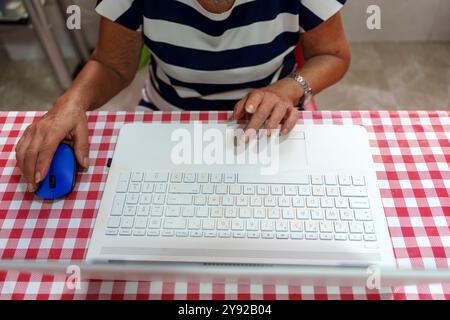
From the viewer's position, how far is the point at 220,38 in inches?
35.9

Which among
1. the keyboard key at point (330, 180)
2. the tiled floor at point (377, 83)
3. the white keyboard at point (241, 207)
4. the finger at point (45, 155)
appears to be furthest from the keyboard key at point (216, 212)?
the tiled floor at point (377, 83)

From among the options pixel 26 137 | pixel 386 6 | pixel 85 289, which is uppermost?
pixel 26 137

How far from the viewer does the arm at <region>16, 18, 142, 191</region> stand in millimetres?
763

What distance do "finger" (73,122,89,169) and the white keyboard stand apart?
0.10 metres

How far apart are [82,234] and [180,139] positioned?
265 mm

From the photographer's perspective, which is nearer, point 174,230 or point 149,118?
point 174,230

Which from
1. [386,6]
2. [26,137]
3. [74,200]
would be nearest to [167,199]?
[74,200]

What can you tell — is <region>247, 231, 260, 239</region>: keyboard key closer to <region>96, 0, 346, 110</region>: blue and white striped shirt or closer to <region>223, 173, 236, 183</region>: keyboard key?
<region>223, 173, 236, 183</region>: keyboard key

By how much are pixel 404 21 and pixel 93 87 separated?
1.59m

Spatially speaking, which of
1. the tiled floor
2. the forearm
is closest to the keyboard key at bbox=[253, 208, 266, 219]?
the forearm

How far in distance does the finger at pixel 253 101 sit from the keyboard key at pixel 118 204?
30 cm

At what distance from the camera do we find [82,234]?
0.71m

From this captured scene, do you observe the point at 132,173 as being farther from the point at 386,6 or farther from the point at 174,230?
the point at 386,6

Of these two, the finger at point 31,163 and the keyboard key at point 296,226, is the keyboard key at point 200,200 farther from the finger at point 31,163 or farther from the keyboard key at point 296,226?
the finger at point 31,163
